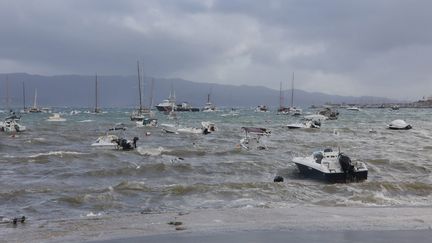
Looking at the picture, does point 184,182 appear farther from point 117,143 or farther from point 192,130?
point 192,130

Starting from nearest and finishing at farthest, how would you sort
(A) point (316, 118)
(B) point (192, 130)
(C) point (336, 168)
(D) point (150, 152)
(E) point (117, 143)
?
1. (C) point (336, 168)
2. (D) point (150, 152)
3. (E) point (117, 143)
4. (B) point (192, 130)
5. (A) point (316, 118)

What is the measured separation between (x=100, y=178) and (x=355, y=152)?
23.8m

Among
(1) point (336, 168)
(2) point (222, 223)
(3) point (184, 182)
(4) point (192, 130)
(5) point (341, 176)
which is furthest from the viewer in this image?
(4) point (192, 130)

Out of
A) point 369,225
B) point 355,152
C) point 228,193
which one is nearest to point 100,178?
point 228,193

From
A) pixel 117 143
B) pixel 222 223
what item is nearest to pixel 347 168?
pixel 222 223

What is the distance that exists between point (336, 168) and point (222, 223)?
12.8 m

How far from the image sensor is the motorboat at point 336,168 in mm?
26969

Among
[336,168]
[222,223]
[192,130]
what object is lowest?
[192,130]

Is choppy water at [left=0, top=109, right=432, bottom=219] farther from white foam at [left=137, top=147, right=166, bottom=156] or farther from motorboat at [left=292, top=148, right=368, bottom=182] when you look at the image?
motorboat at [left=292, top=148, right=368, bottom=182]

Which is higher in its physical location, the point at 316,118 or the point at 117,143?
the point at 117,143

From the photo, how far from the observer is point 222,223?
1579cm

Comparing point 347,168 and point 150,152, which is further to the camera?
point 150,152

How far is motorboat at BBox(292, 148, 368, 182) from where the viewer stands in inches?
1062

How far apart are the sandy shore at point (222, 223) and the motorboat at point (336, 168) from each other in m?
7.76
